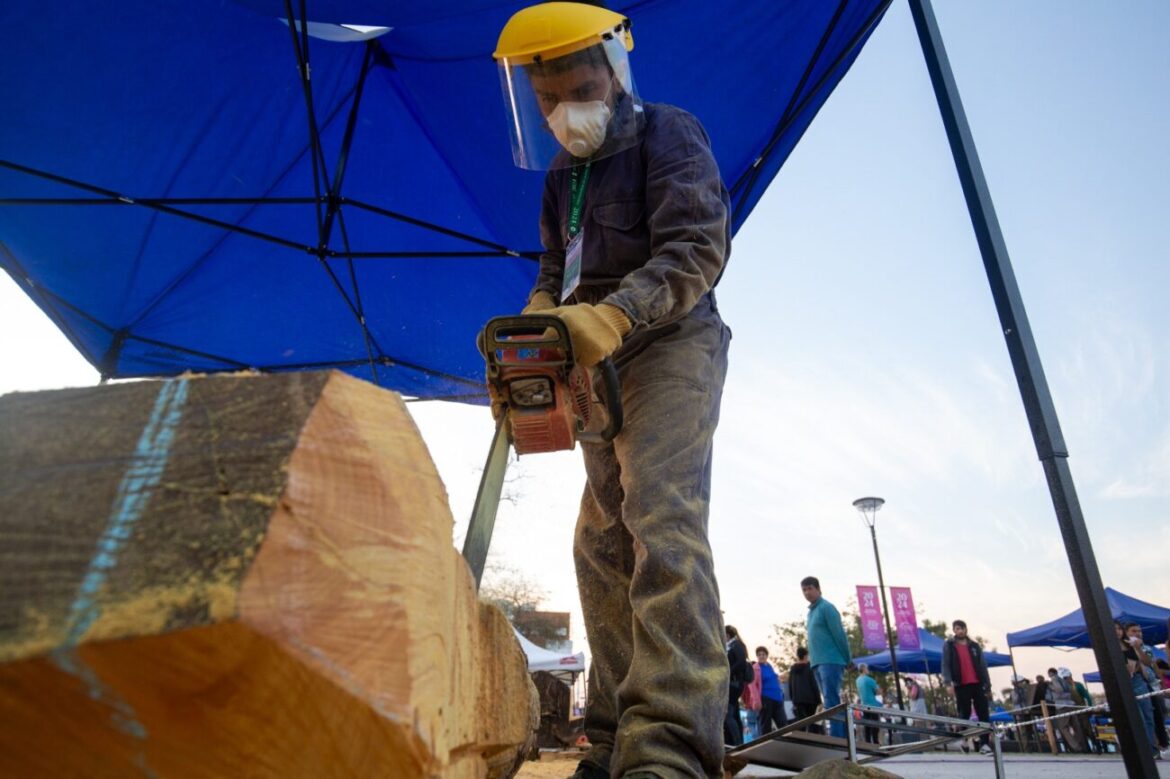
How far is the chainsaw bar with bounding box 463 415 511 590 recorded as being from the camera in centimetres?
132

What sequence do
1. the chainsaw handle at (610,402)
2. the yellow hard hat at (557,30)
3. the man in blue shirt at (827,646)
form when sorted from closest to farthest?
the chainsaw handle at (610,402) < the yellow hard hat at (557,30) < the man in blue shirt at (827,646)

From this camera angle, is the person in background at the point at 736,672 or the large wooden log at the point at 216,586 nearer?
the large wooden log at the point at 216,586

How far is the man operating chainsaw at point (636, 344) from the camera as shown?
4.76 feet

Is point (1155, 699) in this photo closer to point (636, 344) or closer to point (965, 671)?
point (965, 671)

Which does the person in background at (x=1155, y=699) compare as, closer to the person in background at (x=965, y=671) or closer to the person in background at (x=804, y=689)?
the person in background at (x=965, y=671)

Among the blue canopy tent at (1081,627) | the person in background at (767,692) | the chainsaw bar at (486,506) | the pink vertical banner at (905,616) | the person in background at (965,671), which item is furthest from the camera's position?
the pink vertical banner at (905,616)

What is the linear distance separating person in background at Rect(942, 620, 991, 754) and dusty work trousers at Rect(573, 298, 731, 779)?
25.6 ft

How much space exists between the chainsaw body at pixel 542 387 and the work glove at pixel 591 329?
0.03 meters

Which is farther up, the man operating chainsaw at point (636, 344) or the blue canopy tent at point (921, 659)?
the blue canopy tent at point (921, 659)

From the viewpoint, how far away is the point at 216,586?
1.66 feet

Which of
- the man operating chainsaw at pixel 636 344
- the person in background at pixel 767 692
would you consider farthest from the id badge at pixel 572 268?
the person in background at pixel 767 692

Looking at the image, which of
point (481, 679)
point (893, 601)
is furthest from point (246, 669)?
point (893, 601)

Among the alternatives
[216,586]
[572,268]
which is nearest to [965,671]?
[572,268]

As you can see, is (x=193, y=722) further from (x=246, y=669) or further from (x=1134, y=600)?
→ (x=1134, y=600)
